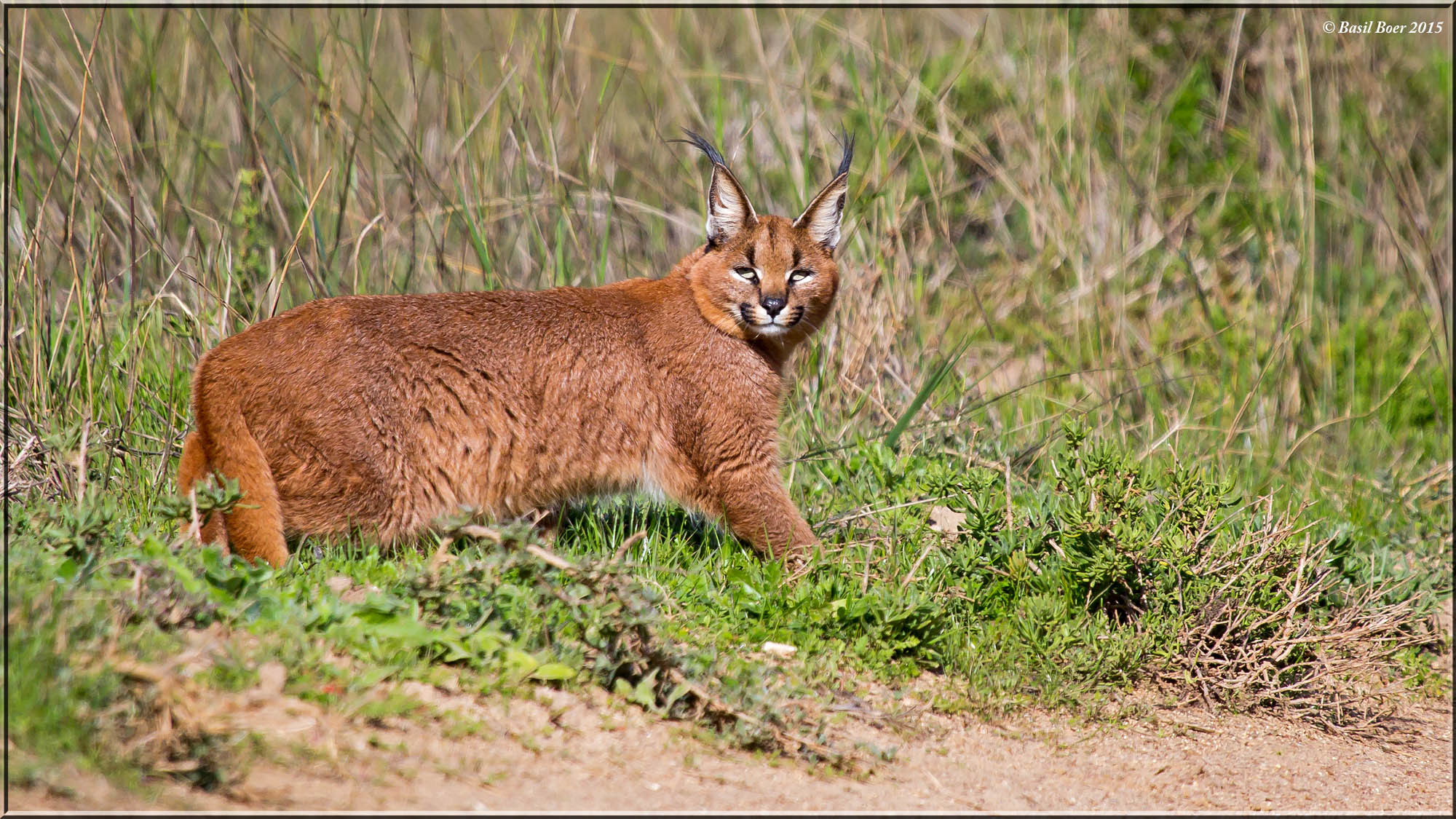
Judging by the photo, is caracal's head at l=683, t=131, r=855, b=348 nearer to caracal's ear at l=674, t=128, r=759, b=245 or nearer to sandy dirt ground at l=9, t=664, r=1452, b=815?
caracal's ear at l=674, t=128, r=759, b=245

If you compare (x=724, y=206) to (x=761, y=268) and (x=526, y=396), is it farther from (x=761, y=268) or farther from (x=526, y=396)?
(x=526, y=396)

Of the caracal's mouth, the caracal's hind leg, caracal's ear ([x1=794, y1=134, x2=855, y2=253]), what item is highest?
caracal's ear ([x1=794, y1=134, x2=855, y2=253])

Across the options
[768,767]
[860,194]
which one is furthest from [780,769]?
[860,194]

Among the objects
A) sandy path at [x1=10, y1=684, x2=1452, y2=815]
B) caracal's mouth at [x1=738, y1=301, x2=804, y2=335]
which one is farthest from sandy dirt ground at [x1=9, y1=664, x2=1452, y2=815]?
caracal's mouth at [x1=738, y1=301, x2=804, y2=335]

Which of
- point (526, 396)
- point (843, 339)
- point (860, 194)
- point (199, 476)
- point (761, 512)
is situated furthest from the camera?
point (860, 194)

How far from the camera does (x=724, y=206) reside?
A: 16.0 ft

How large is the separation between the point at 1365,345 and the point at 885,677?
469cm

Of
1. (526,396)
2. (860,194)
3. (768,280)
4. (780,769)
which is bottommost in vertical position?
(780,769)

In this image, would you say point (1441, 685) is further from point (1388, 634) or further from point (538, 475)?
point (538, 475)

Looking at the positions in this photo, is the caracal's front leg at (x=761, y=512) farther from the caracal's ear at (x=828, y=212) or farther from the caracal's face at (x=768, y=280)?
the caracal's ear at (x=828, y=212)

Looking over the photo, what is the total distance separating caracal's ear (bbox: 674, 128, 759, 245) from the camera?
4793 mm

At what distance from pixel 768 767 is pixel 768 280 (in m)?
2.11

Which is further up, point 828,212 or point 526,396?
point 828,212

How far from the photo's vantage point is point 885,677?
3.91 meters
